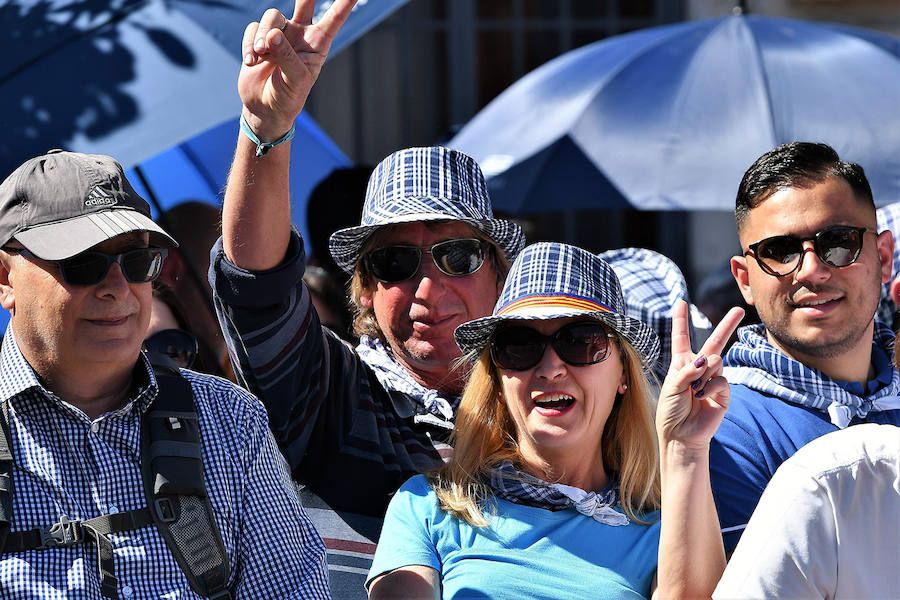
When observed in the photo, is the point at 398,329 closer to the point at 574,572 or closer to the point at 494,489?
the point at 494,489

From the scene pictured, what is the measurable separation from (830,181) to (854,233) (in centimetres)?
15

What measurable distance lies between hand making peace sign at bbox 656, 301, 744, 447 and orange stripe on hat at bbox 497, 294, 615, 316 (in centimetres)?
35

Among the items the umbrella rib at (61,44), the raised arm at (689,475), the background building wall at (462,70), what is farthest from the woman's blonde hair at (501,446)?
the background building wall at (462,70)

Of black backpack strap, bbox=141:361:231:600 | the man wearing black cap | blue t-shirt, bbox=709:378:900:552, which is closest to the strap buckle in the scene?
the man wearing black cap

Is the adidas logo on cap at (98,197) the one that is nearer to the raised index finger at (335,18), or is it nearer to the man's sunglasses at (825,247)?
the raised index finger at (335,18)

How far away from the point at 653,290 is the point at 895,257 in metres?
0.89

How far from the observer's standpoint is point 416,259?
3.16 m

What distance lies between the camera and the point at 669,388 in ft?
8.02

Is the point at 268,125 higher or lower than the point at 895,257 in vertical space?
higher

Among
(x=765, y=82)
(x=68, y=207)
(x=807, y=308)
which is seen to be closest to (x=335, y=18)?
(x=68, y=207)

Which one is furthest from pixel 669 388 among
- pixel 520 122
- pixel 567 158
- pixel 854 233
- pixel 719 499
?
pixel 520 122

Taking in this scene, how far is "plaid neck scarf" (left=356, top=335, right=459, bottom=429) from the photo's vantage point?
10.0 ft

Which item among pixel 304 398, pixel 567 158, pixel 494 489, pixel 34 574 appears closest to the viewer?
pixel 34 574

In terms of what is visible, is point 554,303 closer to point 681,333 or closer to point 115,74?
point 681,333
